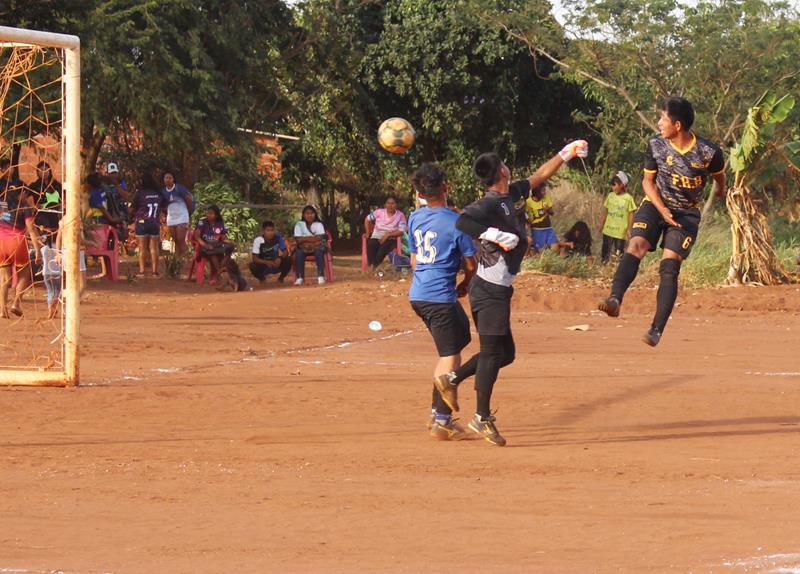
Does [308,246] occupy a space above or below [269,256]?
above

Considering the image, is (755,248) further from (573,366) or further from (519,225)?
(519,225)

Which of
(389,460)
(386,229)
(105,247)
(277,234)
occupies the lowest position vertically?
(389,460)

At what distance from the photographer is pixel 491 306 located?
29.4 feet

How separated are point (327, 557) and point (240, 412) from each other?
466cm

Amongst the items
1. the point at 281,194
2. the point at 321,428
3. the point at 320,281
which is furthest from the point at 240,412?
the point at 281,194

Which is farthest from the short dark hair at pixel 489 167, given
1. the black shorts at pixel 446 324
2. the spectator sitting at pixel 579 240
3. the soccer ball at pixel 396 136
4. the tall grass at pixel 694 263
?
the spectator sitting at pixel 579 240

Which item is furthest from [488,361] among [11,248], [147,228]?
[147,228]

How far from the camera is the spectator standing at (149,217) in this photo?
22859mm

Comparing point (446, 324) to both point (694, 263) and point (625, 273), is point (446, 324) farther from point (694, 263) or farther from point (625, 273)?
point (694, 263)

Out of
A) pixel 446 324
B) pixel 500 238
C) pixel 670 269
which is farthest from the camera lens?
pixel 670 269

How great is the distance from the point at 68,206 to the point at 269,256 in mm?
11725

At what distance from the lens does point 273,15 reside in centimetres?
2788

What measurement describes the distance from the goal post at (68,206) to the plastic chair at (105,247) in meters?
10.1

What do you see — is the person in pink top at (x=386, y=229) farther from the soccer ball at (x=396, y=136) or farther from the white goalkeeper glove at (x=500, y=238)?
the white goalkeeper glove at (x=500, y=238)
